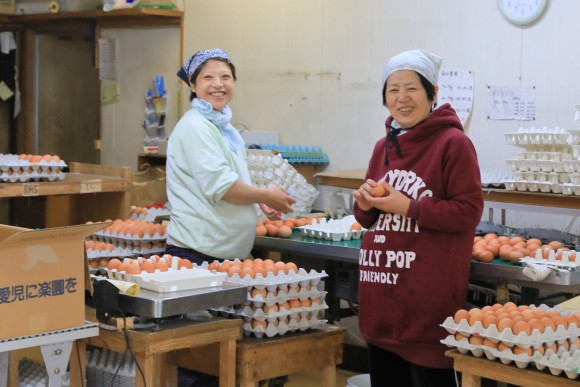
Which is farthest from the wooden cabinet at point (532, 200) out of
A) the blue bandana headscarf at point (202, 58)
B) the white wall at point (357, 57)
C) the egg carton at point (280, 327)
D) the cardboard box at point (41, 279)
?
the cardboard box at point (41, 279)

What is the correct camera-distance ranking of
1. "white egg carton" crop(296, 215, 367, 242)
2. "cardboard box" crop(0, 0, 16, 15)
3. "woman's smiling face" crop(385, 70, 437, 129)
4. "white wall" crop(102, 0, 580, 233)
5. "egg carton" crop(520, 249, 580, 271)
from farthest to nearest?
"cardboard box" crop(0, 0, 16, 15)
"white wall" crop(102, 0, 580, 233)
"white egg carton" crop(296, 215, 367, 242)
"egg carton" crop(520, 249, 580, 271)
"woman's smiling face" crop(385, 70, 437, 129)

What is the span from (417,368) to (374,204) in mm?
575

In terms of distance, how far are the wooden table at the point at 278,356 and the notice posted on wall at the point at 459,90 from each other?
277cm

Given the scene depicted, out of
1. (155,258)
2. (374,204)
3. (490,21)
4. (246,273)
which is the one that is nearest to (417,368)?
(374,204)

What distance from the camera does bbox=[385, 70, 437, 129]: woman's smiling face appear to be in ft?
10.5

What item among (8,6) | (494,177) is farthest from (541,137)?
(8,6)

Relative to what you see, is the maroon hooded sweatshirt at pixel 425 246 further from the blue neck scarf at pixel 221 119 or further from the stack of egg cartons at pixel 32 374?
the stack of egg cartons at pixel 32 374

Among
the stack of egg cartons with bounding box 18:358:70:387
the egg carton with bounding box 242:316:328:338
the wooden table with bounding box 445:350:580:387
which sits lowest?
the stack of egg cartons with bounding box 18:358:70:387

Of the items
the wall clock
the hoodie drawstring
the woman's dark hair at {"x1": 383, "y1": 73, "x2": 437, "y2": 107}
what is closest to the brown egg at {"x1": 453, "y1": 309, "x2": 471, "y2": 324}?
the hoodie drawstring

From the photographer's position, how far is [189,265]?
3654 millimetres

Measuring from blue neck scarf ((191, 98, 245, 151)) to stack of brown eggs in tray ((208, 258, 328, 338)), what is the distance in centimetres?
67

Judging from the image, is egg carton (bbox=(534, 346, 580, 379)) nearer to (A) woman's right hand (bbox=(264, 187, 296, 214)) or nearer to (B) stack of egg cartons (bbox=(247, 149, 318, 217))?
(A) woman's right hand (bbox=(264, 187, 296, 214))

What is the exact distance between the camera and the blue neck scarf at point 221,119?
4062 millimetres

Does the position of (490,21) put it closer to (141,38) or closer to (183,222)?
(183,222)
